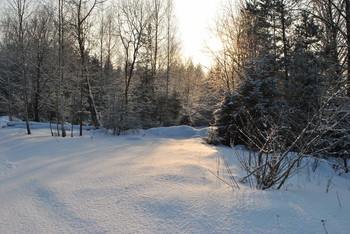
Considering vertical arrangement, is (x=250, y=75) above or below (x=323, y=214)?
above

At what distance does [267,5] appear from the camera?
1122 cm

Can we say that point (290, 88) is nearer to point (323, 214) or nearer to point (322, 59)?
point (322, 59)

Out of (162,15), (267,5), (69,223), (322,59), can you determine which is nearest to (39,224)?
(69,223)

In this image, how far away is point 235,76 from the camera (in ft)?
42.2


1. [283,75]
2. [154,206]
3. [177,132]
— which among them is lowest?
[154,206]

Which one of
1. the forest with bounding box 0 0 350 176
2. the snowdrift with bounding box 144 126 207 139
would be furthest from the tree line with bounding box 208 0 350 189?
the snowdrift with bounding box 144 126 207 139

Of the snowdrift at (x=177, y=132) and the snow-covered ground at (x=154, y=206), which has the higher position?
the snowdrift at (x=177, y=132)

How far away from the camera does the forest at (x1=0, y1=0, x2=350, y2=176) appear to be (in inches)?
147

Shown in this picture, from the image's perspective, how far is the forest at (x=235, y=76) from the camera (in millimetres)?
3734

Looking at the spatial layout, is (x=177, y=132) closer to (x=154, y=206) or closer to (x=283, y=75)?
(x=283, y=75)

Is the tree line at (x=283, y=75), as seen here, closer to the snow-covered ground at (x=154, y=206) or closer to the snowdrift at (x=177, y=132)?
the snow-covered ground at (x=154, y=206)

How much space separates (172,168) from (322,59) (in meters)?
8.60

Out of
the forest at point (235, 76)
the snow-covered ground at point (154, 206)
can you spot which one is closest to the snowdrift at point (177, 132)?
the forest at point (235, 76)

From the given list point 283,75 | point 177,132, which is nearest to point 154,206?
point 177,132
